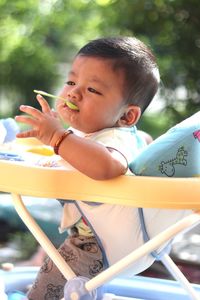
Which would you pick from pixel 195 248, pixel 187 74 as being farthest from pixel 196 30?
pixel 195 248

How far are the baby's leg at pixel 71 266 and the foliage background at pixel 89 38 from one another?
1.36 meters

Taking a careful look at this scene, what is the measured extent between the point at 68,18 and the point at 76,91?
247 cm

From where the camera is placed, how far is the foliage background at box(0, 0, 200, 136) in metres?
2.65

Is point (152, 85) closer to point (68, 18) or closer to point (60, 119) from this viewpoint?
point (60, 119)

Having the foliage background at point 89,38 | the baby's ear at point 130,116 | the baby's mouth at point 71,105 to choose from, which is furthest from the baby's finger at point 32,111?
the foliage background at point 89,38

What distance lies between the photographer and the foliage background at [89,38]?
2646mm

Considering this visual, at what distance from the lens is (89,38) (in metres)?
3.37

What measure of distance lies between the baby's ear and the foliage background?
4.20 feet

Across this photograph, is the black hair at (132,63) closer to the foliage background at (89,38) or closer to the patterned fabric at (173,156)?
the patterned fabric at (173,156)

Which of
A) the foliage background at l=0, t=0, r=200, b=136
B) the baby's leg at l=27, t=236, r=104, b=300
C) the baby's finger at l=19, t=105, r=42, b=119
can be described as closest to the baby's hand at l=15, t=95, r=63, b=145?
the baby's finger at l=19, t=105, r=42, b=119

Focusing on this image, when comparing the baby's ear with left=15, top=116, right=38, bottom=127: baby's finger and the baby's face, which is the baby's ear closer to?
the baby's face

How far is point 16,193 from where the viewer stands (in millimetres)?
1130

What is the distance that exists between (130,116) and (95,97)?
0.10 metres

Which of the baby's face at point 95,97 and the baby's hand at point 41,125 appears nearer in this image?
the baby's hand at point 41,125
